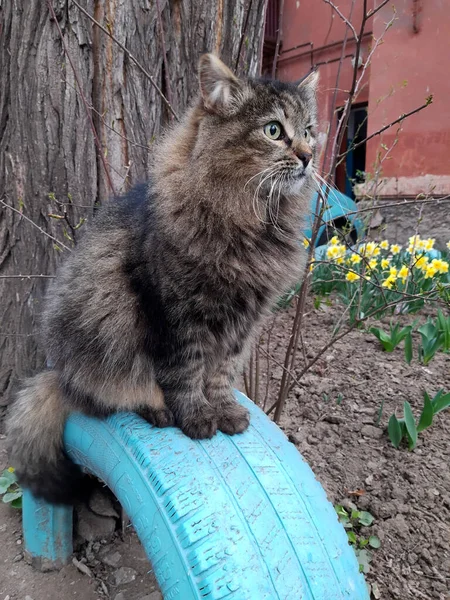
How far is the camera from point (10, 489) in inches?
78.4

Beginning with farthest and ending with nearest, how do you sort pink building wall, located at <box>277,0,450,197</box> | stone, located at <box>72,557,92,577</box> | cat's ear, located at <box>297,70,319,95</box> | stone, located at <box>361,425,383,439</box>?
pink building wall, located at <box>277,0,450,197</box>
stone, located at <box>361,425,383,439</box>
stone, located at <box>72,557,92,577</box>
cat's ear, located at <box>297,70,319,95</box>

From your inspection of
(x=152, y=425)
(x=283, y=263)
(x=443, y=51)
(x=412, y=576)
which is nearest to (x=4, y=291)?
(x=152, y=425)

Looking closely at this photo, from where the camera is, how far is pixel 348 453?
2107 mm

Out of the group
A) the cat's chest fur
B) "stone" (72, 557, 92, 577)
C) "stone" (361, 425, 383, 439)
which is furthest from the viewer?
"stone" (361, 425, 383, 439)

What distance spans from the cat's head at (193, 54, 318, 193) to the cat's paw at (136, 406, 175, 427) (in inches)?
29.1

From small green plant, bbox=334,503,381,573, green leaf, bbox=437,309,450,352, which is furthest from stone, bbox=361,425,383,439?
green leaf, bbox=437,309,450,352

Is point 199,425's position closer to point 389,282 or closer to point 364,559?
point 364,559

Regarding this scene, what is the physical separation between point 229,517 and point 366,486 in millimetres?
1050

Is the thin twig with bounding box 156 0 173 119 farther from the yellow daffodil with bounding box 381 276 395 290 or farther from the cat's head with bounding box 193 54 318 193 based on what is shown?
the yellow daffodil with bounding box 381 276 395 290

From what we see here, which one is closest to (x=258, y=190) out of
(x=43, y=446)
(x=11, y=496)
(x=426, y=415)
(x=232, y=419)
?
Answer: (x=232, y=419)

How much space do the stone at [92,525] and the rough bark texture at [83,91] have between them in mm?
1032

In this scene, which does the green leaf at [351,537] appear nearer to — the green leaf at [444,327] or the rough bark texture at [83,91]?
the green leaf at [444,327]

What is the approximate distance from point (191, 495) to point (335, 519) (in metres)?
0.41

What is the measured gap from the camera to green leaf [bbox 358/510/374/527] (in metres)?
1.79
